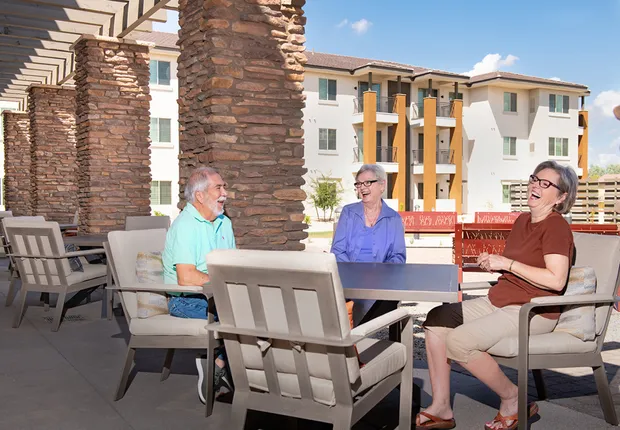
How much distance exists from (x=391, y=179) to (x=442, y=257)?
868 inches

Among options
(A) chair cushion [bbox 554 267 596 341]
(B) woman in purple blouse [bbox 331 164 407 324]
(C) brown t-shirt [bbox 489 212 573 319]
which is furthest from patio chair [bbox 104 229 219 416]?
(A) chair cushion [bbox 554 267 596 341]

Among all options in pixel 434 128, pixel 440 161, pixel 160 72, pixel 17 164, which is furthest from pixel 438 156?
pixel 17 164

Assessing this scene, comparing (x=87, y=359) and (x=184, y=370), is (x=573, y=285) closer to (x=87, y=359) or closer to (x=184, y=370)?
(x=184, y=370)

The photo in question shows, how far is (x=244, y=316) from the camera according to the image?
9.42 ft

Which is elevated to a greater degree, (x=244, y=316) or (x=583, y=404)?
(x=244, y=316)

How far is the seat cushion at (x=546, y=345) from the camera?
11.2 ft

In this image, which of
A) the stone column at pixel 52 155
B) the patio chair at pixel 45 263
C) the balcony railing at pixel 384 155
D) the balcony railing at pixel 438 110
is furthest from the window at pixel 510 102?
the patio chair at pixel 45 263

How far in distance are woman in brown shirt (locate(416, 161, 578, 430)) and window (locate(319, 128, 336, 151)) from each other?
30.9 m

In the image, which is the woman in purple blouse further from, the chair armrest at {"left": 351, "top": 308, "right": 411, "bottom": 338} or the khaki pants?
the chair armrest at {"left": 351, "top": 308, "right": 411, "bottom": 338}

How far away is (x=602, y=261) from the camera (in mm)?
3781

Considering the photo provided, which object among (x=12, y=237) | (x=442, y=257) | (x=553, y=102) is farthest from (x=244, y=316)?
(x=553, y=102)

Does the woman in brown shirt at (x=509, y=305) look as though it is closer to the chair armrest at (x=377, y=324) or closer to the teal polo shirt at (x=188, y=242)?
the chair armrest at (x=377, y=324)

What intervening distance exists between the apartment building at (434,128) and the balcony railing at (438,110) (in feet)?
0.19

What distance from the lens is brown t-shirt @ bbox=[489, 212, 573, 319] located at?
3.54 metres
